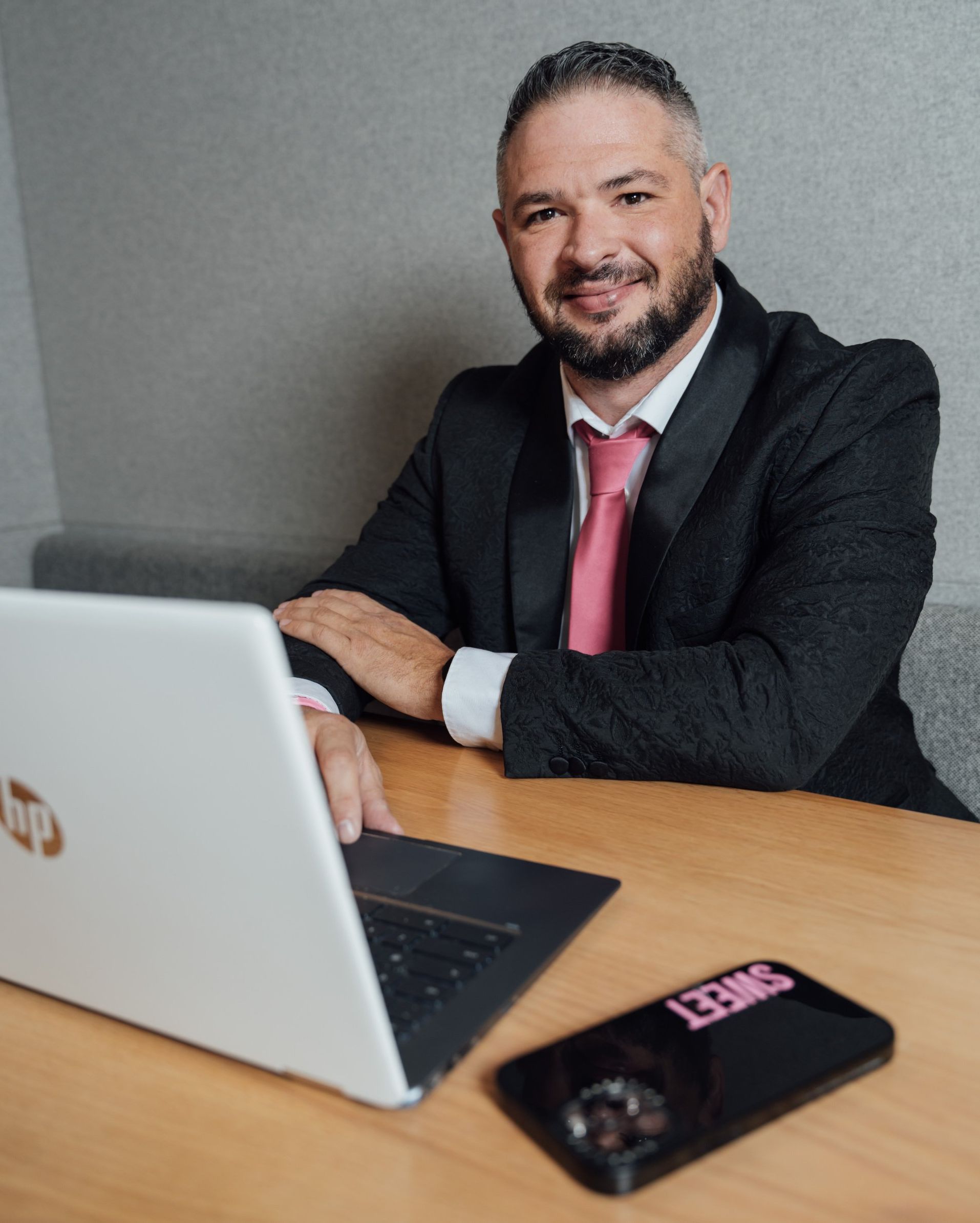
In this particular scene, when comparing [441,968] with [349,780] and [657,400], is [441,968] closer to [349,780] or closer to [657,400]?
[349,780]

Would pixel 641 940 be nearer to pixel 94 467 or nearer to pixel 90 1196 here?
pixel 90 1196

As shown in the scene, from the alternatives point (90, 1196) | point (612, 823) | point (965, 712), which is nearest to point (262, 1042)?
point (90, 1196)

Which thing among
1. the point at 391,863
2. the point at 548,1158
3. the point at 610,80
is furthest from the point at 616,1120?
the point at 610,80

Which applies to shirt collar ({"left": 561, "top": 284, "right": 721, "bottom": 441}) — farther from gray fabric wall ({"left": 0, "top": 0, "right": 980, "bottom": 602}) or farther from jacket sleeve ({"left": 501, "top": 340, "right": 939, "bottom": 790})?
gray fabric wall ({"left": 0, "top": 0, "right": 980, "bottom": 602})

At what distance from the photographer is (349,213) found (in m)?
1.99

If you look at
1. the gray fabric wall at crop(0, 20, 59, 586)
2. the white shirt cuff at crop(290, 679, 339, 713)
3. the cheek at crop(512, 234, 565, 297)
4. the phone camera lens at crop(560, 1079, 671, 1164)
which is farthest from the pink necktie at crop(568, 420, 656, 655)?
the gray fabric wall at crop(0, 20, 59, 586)

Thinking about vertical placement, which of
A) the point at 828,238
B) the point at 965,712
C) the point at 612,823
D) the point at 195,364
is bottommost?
the point at 965,712

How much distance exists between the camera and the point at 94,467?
8.15 ft

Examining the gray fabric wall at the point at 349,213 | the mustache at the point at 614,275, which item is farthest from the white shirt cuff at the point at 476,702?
the gray fabric wall at the point at 349,213

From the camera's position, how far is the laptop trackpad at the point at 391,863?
685mm

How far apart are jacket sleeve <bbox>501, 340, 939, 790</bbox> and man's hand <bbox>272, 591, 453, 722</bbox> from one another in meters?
0.14

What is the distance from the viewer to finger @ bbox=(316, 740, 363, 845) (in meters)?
0.77

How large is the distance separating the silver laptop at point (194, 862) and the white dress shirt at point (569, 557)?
0.43 m

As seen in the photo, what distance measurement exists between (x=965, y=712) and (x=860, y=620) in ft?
1.59
